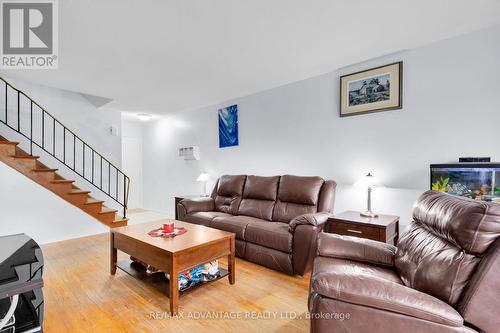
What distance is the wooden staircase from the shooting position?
3332 mm

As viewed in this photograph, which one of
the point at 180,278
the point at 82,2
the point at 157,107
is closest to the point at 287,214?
the point at 180,278

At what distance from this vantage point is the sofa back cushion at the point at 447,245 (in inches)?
44.5

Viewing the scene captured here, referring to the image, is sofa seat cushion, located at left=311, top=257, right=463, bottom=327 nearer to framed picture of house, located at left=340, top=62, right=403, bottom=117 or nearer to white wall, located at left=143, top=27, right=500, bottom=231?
white wall, located at left=143, top=27, right=500, bottom=231

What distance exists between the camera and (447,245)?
1328 mm

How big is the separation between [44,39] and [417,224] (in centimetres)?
388

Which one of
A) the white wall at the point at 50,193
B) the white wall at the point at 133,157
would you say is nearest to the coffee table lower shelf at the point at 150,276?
the white wall at the point at 50,193

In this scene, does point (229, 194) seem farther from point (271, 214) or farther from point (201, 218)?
point (271, 214)

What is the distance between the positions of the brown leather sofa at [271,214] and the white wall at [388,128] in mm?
458

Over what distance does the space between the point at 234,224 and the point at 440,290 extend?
7.07 feet

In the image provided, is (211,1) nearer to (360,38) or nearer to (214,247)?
(360,38)

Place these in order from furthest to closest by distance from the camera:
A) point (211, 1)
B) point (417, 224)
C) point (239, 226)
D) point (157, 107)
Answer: point (157, 107), point (239, 226), point (211, 1), point (417, 224)

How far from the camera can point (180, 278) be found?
2164 millimetres

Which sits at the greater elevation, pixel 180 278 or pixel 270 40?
pixel 270 40

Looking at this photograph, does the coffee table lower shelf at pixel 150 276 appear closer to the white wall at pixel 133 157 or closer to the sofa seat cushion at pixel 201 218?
the sofa seat cushion at pixel 201 218
